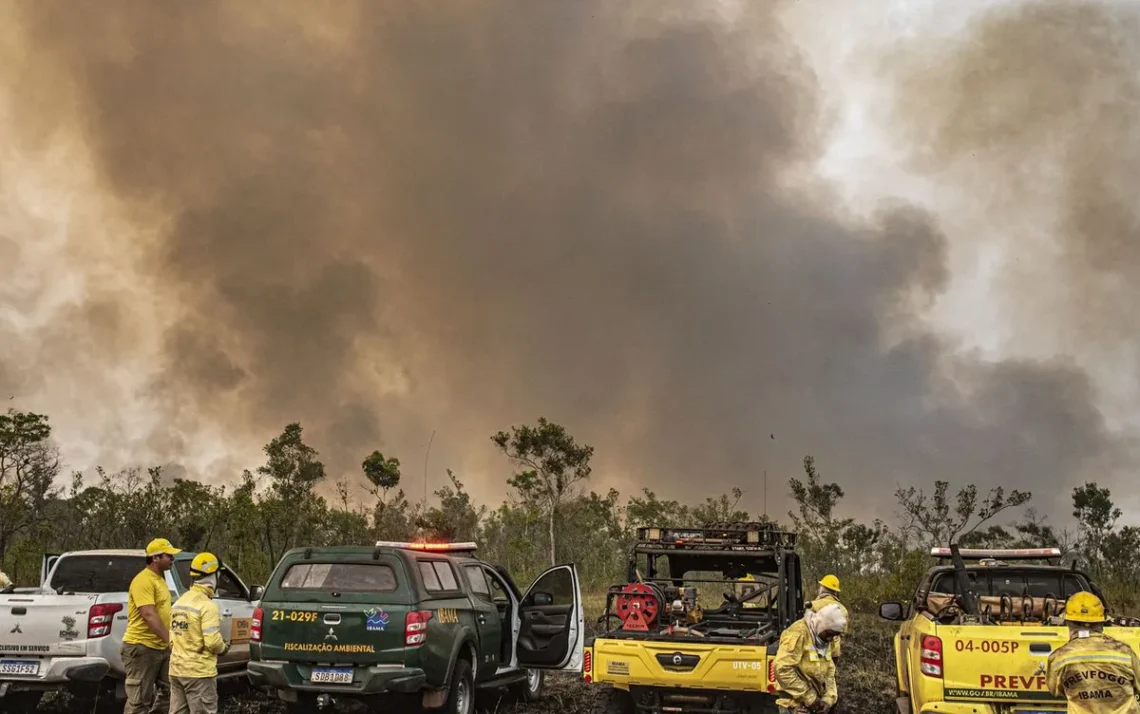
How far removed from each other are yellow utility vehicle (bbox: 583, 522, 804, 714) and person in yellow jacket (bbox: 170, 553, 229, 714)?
3.38 meters

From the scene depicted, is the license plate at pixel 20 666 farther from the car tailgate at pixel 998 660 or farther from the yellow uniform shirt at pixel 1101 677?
the yellow uniform shirt at pixel 1101 677

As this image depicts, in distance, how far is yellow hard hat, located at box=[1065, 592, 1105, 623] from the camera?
18.5ft

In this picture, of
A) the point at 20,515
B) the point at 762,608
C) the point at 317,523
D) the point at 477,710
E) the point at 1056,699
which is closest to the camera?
the point at 1056,699

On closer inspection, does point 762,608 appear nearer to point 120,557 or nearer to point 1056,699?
point 1056,699

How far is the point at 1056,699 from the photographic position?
21.8 feet

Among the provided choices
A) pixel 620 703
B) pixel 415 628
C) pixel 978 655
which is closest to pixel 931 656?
pixel 978 655

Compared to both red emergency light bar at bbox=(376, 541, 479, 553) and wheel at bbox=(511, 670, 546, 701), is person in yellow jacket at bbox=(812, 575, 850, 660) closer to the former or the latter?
red emergency light bar at bbox=(376, 541, 479, 553)

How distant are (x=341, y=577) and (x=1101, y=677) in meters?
6.46

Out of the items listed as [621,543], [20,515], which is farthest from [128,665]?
[621,543]

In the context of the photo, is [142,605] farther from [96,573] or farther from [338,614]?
[96,573]

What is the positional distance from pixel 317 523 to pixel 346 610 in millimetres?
21667

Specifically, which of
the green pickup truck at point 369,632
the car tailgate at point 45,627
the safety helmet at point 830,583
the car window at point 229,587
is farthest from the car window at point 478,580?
the safety helmet at point 830,583

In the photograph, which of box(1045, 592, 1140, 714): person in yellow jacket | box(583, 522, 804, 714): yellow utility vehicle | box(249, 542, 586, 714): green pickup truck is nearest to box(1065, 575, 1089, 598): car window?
box(583, 522, 804, 714): yellow utility vehicle

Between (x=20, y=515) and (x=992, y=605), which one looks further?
(x=20, y=515)
